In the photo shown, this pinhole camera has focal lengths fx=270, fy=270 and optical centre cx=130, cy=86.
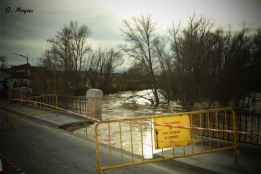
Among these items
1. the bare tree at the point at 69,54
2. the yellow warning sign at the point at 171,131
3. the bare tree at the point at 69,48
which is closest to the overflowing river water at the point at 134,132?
the yellow warning sign at the point at 171,131

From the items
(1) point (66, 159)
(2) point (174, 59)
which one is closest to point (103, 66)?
(2) point (174, 59)

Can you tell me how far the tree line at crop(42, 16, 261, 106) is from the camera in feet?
31.6

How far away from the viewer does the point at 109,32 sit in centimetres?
1371

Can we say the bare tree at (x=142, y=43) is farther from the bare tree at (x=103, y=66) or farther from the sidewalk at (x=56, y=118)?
the sidewalk at (x=56, y=118)

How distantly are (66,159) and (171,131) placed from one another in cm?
211

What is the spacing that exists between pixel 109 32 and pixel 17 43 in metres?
5.68

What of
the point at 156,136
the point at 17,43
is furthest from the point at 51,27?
the point at 156,136

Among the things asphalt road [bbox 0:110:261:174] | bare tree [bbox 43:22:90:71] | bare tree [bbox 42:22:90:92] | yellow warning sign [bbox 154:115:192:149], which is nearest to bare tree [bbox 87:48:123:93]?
bare tree [bbox 42:22:90:92]

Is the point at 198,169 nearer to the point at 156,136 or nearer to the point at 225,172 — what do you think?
the point at 225,172

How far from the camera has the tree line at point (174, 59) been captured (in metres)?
9.64

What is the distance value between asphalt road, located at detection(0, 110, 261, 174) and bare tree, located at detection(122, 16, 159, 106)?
7.97 meters

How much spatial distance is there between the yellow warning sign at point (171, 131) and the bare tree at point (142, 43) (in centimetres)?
910

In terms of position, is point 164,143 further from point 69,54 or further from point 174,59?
point 69,54

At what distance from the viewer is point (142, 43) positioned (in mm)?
16141
